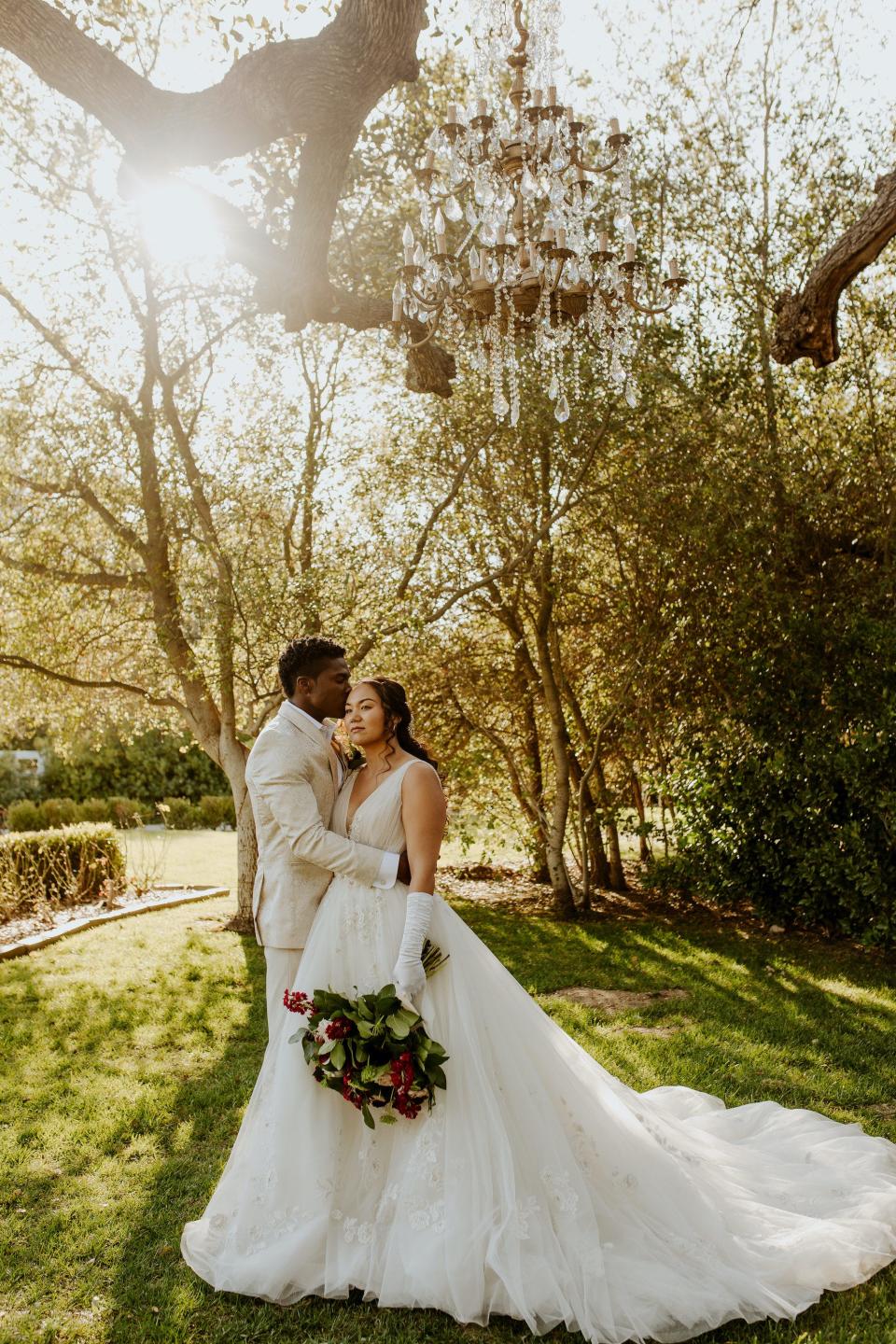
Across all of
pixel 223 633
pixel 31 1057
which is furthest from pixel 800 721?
pixel 31 1057

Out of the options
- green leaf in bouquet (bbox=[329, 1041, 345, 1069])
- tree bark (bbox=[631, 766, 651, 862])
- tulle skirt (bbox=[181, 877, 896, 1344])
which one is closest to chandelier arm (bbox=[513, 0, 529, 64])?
tulle skirt (bbox=[181, 877, 896, 1344])

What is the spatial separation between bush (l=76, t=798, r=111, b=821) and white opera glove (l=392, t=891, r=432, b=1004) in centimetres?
1468

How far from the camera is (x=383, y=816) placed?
11.1 ft

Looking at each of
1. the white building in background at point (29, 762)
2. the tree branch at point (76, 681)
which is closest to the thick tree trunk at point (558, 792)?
the tree branch at point (76, 681)

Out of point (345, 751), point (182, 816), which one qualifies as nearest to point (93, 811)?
point (182, 816)

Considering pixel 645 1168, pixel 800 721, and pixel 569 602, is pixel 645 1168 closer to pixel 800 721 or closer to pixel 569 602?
pixel 800 721

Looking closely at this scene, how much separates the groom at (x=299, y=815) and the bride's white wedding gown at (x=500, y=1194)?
92 millimetres

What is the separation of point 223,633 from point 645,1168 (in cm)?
599

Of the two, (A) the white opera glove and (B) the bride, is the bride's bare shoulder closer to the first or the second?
(B) the bride

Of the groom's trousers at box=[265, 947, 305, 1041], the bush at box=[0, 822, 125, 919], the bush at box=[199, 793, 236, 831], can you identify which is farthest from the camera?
the bush at box=[199, 793, 236, 831]

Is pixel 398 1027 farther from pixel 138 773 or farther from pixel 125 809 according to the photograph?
pixel 138 773

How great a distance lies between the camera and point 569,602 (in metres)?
9.80

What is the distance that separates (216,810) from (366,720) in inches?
701

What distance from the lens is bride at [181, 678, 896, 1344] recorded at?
283cm
